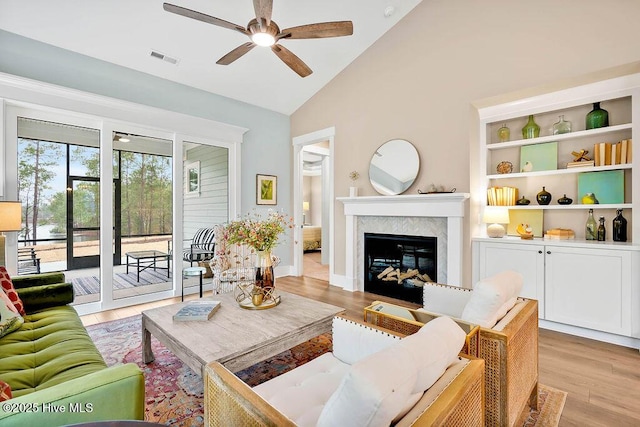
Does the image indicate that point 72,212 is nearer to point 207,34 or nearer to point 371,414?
point 207,34

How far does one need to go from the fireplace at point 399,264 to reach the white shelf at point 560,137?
1.38 m

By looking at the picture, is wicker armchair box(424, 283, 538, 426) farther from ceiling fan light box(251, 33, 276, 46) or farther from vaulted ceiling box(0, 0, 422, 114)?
vaulted ceiling box(0, 0, 422, 114)

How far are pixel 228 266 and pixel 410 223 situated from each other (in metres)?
2.49

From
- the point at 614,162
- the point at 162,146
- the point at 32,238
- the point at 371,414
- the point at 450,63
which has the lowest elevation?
the point at 371,414

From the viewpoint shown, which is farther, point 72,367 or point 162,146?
point 162,146

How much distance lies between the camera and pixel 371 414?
29.9 inches

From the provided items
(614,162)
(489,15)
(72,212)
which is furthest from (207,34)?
(614,162)

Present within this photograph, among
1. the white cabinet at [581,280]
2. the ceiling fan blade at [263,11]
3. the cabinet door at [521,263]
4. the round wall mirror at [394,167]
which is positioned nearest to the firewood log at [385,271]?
the round wall mirror at [394,167]

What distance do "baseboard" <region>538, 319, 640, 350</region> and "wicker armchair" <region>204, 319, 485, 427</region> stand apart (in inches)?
102

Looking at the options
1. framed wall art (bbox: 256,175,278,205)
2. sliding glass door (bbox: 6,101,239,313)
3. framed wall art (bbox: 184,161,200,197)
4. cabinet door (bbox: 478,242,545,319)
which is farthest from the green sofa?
cabinet door (bbox: 478,242,545,319)

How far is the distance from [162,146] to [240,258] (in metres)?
1.96

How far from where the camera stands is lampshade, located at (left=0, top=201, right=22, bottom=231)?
2.56m

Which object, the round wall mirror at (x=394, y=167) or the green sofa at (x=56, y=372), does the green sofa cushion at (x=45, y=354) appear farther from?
the round wall mirror at (x=394, y=167)

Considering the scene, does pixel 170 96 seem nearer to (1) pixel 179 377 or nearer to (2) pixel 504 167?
(1) pixel 179 377
